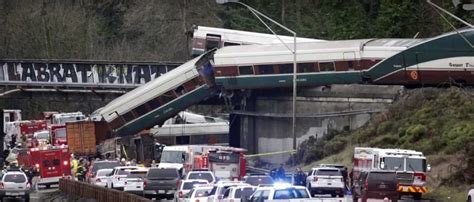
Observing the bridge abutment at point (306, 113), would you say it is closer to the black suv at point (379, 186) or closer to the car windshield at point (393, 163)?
the car windshield at point (393, 163)

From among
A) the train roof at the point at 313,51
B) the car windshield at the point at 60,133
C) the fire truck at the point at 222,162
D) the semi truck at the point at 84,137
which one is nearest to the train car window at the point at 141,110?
the semi truck at the point at 84,137

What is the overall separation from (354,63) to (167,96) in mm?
11903

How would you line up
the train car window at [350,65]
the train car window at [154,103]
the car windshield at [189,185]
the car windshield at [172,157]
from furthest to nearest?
the train car window at [154,103] → the train car window at [350,65] → the car windshield at [172,157] → the car windshield at [189,185]

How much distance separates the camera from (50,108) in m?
129

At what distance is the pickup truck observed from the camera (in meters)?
57.3

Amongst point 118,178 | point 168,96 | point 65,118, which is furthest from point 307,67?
point 65,118

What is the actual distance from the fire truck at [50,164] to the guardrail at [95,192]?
740 cm

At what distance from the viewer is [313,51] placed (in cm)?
7838

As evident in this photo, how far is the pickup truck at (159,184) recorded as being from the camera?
57.3 meters

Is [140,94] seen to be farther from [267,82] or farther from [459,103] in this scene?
Result: [459,103]

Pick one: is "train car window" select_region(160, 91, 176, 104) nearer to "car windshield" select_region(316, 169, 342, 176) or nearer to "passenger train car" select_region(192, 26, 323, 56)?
"passenger train car" select_region(192, 26, 323, 56)

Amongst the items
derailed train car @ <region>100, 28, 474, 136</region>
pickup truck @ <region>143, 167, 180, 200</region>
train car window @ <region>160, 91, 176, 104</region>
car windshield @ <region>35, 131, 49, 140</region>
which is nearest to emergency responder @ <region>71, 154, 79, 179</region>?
derailed train car @ <region>100, 28, 474, 136</region>

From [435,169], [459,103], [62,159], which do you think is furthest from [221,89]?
[435,169]

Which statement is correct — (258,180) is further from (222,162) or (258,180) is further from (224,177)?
(222,162)
